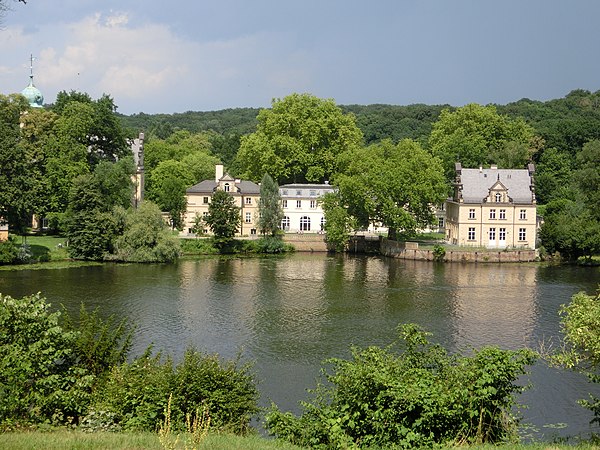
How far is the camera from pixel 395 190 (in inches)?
2282

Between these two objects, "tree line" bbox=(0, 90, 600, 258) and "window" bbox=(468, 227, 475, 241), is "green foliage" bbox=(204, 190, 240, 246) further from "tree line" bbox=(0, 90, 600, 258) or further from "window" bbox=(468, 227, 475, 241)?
"window" bbox=(468, 227, 475, 241)

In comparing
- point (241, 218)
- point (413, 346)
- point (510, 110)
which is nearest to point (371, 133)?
point (510, 110)

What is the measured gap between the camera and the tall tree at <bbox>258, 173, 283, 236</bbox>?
5828 centimetres

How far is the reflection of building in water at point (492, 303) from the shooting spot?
103 ft

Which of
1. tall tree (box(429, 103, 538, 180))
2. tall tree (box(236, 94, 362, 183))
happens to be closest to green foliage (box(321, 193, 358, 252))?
tall tree (box(236, 94, 362, 183))

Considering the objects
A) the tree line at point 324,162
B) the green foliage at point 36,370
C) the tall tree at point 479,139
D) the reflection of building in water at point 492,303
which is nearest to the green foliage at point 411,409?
the green foliage at point 36,370

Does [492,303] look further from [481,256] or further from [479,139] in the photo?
[479,139]

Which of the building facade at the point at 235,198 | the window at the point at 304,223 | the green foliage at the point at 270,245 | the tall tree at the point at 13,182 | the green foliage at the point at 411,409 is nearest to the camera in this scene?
the green foliage at the point at 411,409

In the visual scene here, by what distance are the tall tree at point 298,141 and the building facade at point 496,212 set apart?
1654 centimetres

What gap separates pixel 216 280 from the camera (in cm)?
4425

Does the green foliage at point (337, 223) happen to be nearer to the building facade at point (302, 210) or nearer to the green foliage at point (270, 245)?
the green foliage at point (270, 245)

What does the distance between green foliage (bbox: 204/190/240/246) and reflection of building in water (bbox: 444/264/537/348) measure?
15039 millimetres

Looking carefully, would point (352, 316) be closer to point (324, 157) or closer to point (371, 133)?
point (324, 157)

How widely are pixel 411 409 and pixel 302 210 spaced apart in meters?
51.0
